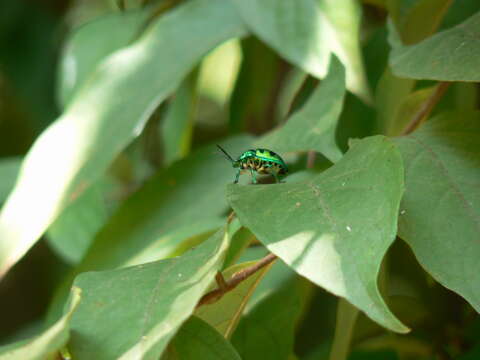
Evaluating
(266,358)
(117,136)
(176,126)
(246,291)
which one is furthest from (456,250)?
(176,126)

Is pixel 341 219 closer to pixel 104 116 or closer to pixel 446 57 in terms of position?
pixel 446 57

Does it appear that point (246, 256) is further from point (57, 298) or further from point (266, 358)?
point (57, 298)

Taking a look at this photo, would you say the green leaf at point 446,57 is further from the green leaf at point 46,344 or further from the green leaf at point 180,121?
the green leaf at point 180,121

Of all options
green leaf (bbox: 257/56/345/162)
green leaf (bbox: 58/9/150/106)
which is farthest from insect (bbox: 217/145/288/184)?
green leaf (bbox: 58/9/150/106)

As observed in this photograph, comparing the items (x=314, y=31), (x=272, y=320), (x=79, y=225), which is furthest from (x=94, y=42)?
(x=272, y=320)

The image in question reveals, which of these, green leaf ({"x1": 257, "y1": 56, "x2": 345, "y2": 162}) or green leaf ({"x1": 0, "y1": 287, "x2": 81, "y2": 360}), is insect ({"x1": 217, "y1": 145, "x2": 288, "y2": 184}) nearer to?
green leaf ({"x1": 257, "y1": 56, "x2": 345, "y2": 162})

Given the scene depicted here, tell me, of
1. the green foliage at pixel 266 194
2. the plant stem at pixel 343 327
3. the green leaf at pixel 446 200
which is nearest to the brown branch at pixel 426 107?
the green foliage at pixel 266 194
